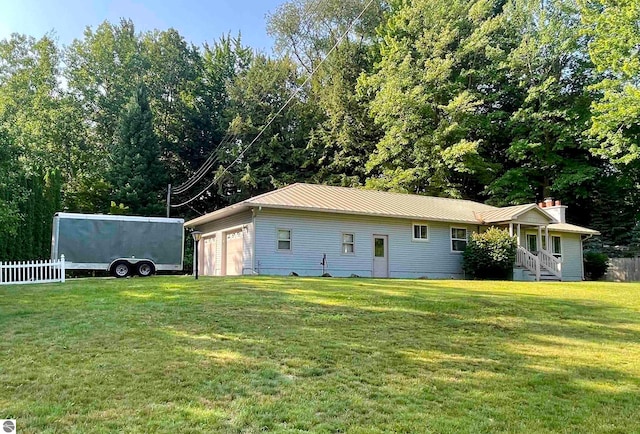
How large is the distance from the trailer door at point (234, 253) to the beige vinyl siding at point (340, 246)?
1.55 meters

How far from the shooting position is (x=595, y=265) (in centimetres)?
2609

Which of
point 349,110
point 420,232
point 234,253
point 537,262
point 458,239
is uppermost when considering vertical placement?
point 349,110

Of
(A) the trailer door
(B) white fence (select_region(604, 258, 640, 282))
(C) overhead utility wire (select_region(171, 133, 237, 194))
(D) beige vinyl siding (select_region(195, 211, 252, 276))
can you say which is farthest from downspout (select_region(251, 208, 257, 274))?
(B) white fence (select_region(604, 258, 640, 282))

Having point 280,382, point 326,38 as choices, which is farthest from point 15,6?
point 326,38

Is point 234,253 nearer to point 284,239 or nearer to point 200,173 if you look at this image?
point 284,239

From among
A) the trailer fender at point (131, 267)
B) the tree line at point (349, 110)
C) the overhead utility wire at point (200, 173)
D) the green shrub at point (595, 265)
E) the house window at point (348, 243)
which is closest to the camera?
the trailer fender at point (131, 267)

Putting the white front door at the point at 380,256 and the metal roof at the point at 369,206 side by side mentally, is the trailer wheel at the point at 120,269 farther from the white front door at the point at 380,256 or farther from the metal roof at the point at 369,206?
the white front door at the point at 380,256

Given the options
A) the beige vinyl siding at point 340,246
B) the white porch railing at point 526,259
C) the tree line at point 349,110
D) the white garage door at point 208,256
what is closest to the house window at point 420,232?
the beige vinyl siding at point 340,246

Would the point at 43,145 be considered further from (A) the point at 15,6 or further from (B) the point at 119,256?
(A) the point at 15,6

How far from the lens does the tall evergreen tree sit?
31031 mm

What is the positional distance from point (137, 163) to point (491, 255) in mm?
22982

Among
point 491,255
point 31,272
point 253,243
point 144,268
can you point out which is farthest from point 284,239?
point 491,255

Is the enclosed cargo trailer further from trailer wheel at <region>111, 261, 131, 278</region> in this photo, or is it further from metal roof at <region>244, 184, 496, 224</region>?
metal roof at <region>244, 184, 496, 224</region>

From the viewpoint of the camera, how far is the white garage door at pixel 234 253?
60.3 feet
